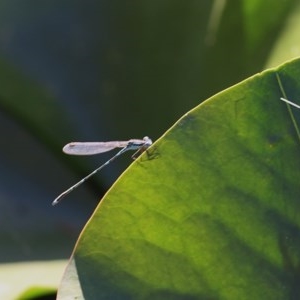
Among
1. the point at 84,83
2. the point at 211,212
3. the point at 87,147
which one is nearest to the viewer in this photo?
the point at 211,212

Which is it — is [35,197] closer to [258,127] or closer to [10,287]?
[10,287]

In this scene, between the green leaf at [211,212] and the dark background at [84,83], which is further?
the dark background at [84,83]

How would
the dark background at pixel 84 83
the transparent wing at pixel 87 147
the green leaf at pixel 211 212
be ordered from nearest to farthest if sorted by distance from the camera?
the green leaf at pixel 211 212 < the transparent wing at pixel 87 147 < the dark background at pixel 84 83

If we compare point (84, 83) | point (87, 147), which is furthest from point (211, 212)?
point (84, 83)

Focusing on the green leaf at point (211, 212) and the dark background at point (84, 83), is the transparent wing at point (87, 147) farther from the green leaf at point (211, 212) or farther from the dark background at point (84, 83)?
the green leaf at point (211, 212)

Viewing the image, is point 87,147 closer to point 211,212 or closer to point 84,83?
point 84,83

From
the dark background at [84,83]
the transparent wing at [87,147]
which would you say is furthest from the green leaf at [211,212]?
the dark background at [84,83]

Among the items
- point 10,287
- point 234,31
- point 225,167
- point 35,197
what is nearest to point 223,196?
point 225,167

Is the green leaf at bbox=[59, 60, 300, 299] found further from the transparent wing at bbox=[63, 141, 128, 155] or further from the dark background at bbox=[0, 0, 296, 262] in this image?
the dark background at bbox=[0, 0, 296, 262]

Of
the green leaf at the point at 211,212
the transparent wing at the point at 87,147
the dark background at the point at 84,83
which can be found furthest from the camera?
the dark background at the point at 84,83

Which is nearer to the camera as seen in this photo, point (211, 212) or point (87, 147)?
point (211, 212)
